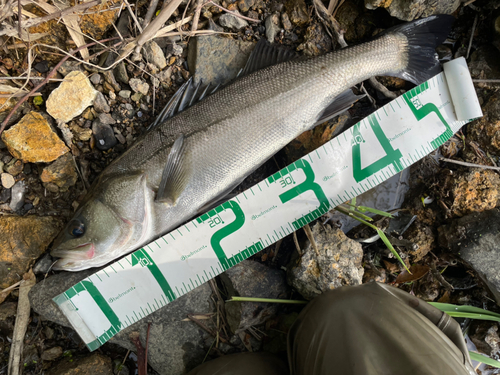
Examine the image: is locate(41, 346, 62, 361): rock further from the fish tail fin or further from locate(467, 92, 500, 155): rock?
locate(467, 92, 500, 155): rock

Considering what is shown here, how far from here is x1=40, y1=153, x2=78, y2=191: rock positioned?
108 inches

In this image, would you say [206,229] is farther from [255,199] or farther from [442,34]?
[442,34]

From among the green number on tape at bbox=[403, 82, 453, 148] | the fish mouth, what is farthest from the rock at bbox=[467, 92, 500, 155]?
the fish mouth

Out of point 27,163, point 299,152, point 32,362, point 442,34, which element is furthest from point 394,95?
point 32,362

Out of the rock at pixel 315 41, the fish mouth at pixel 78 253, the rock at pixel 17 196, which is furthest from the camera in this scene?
the rock at pixel 315 41

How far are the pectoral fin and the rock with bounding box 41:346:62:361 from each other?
5.43 feet

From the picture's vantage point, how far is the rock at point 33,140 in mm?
2654

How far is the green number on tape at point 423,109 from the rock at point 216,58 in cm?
152

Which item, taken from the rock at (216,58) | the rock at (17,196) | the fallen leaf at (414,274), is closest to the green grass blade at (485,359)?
the fallen leaf at (414,274)

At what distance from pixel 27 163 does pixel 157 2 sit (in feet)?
6.17

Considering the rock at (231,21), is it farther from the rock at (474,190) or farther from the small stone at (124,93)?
the rock at (474,190)

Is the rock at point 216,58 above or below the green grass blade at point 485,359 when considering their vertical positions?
above

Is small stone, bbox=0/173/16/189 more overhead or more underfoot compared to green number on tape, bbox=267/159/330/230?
more overhead

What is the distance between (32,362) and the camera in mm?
2721
